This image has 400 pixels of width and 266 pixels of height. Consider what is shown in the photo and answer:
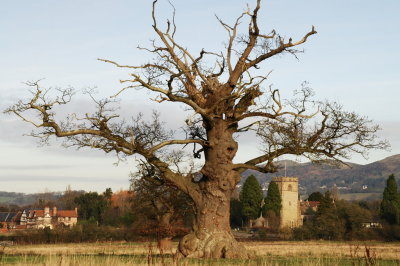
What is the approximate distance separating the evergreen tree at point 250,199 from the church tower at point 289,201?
908 cm

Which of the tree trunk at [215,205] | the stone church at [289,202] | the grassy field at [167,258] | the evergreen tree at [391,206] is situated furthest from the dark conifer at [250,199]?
the tree trunk at [215,205]

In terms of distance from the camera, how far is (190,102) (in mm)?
21625

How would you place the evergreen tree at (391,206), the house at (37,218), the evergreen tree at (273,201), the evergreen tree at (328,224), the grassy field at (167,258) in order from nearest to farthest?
the grassy field at (167,258) < the evergreen tree at (328,224) < the evergreen tree at (391,206) < the evergreen tree at (273,201) < the house at (37,218)

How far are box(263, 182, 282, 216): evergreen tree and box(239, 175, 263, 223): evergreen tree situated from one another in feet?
7.70

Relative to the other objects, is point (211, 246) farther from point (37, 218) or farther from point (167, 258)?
point (37, 218)

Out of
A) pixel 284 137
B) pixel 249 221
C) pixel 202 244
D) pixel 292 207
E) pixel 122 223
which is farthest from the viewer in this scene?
pixel 292 207

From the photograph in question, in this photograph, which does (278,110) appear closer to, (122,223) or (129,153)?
(129,153)

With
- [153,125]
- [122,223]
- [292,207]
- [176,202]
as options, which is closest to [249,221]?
[292,207]

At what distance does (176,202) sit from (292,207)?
3028 inches

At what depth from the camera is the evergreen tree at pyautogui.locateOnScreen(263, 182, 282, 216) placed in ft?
362

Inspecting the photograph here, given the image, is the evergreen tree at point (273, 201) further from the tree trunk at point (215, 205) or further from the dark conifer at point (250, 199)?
the tree trunk at point (215, 205)

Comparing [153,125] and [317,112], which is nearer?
[317,112]

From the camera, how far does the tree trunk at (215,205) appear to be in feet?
70.2

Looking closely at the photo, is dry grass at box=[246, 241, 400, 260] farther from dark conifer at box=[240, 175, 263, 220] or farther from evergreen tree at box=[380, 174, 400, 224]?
dark conifer at box=[240, 175, 263, 220]
